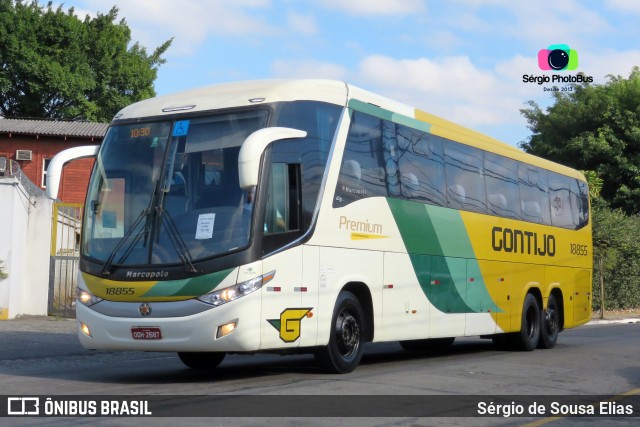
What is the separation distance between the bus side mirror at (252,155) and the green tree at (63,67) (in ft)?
154

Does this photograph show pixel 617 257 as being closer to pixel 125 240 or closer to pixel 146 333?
pixel 125 240

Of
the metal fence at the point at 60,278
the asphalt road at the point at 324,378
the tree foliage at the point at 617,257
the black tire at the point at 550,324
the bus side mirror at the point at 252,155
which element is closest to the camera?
the asphalt road at the point at 324,378

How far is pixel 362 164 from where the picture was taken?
1305 cm

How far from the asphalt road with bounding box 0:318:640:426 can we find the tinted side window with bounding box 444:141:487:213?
2.60m

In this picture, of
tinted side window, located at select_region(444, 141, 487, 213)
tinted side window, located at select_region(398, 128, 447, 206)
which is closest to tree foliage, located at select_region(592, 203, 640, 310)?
tinted side window, located at select_region(444, 141, 487, 213)

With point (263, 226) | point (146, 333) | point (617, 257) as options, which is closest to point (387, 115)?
point (263, 226)

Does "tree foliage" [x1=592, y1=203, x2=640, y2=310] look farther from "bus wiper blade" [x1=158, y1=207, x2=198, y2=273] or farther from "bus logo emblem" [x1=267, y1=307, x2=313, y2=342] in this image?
"bus wiper blade" [x1=158, y1=207, x2=198, y2=273]

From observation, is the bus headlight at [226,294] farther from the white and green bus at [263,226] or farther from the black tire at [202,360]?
the black tire at [202,360]

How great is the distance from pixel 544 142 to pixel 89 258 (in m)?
42.4

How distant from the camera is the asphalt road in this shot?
906 centimetres

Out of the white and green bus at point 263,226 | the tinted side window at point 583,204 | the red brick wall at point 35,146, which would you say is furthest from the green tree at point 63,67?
the white and green bus at point 263,226

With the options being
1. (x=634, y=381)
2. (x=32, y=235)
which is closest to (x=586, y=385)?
(x=634, y=381)

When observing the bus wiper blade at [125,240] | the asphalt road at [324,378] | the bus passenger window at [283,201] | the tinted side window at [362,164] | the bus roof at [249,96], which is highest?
the bus roof at [249,96]

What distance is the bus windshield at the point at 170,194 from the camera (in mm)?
10977
